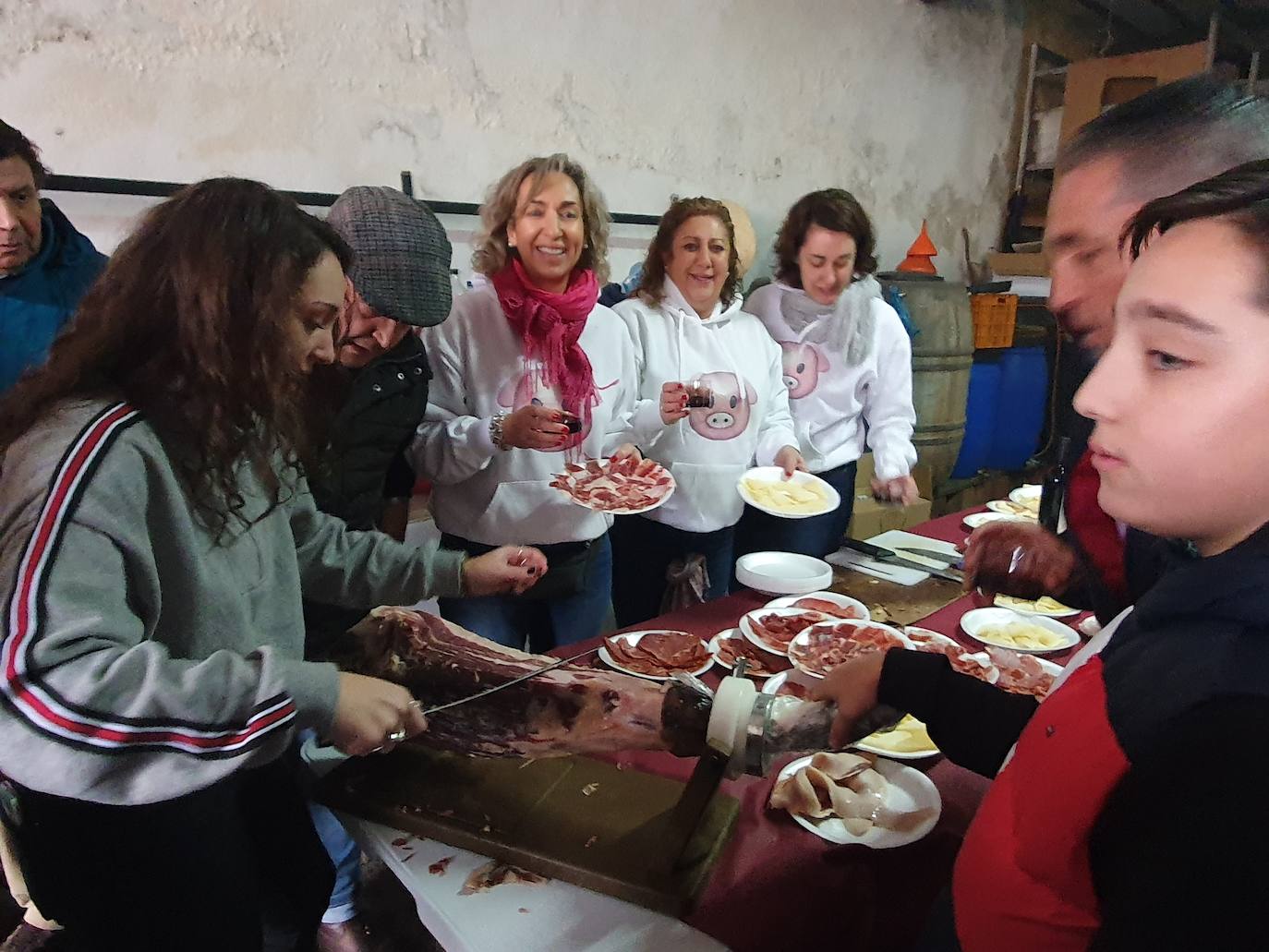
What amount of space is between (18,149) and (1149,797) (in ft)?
8.02

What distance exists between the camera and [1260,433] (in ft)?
2.04

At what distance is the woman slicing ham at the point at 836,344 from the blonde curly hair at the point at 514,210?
0.96 m

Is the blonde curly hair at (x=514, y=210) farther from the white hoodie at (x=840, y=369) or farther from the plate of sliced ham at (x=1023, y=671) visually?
the plate of sliced ham at (x=1023, y=671)

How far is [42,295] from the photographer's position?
1969mm

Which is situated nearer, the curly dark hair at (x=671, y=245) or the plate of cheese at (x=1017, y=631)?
the plate of cheese at (x=1017, y=631)

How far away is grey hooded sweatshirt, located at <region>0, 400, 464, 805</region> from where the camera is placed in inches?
35.3

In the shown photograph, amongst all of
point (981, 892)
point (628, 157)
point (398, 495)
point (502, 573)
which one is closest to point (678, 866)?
point (981, 892)

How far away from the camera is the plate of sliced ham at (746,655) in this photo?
167cm

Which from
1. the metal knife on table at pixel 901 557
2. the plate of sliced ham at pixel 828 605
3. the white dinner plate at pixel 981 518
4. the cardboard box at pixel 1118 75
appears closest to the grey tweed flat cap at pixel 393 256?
the plate of sliced ham at pixel 828 605

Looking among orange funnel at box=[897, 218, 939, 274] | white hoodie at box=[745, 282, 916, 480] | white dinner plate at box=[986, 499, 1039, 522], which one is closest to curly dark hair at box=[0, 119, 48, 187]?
white hoodie at box=[745, 282, 916, 480]

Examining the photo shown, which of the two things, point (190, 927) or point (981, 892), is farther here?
point (190, 927)

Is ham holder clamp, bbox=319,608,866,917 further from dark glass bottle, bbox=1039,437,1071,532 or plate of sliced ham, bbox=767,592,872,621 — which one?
dark glass bottle, bbox=1039,437,1071,532

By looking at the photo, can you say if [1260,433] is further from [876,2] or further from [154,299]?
[876,2]

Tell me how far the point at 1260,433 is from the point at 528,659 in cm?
116
